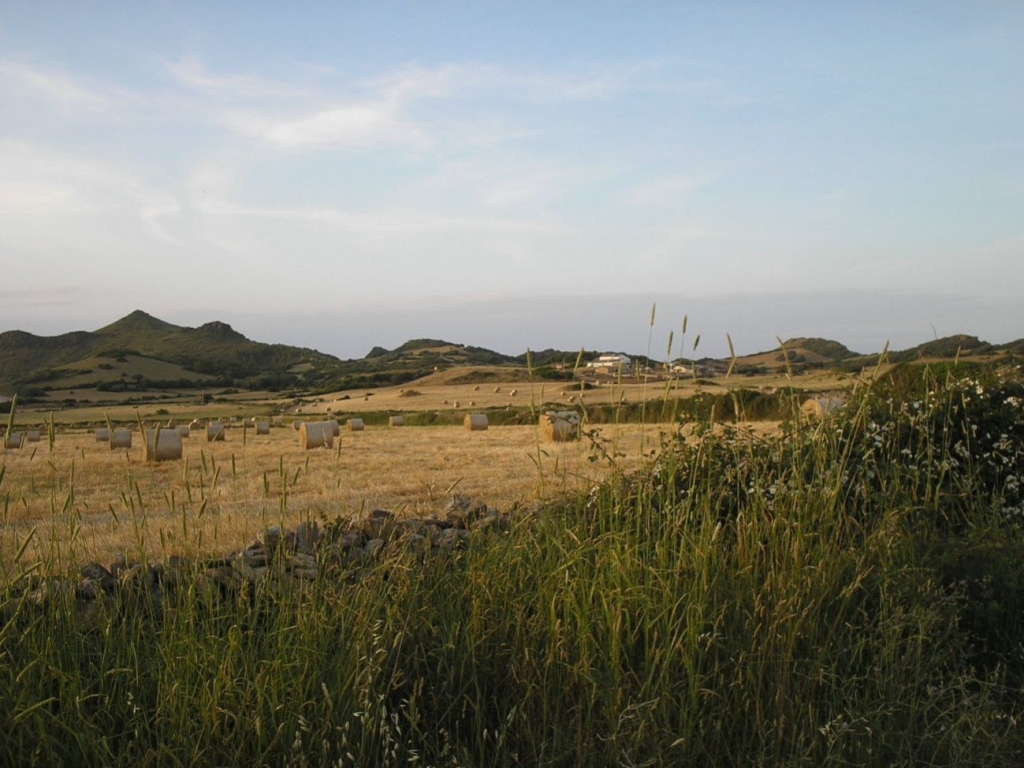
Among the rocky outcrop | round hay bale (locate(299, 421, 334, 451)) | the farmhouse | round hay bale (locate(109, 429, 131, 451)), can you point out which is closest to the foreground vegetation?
the rocky outcrop

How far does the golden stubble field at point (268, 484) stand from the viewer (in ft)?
19.6

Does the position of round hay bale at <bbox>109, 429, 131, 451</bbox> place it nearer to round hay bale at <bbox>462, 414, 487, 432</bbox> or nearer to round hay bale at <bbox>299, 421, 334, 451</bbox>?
round hay bale at <bbox>299, 421, 334, 451</bbox>

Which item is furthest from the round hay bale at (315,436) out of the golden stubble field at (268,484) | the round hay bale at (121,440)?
the round hay bale at (121,440)

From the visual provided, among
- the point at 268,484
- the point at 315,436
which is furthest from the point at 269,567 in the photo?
the point at 315,436

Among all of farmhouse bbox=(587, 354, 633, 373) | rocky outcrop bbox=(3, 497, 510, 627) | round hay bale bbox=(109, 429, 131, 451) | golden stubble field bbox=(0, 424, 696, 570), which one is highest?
farmhouse bbox=(587, 354, 633, 373)

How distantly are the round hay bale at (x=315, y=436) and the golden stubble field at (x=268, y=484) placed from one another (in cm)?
36

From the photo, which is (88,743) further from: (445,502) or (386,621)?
(445,502)

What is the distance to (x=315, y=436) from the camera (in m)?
22.9

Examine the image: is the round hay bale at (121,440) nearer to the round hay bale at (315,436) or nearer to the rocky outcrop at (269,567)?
the round hay bale at (315,436)

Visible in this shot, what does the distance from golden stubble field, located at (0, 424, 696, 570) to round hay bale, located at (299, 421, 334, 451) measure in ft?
1.17

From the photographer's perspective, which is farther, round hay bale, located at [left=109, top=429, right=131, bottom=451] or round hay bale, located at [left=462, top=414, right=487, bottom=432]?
round hay bale, located at [left=462, top=414, right=487, bottom=432]

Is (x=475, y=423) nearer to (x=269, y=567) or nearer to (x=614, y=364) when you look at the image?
(x=614, y=364)

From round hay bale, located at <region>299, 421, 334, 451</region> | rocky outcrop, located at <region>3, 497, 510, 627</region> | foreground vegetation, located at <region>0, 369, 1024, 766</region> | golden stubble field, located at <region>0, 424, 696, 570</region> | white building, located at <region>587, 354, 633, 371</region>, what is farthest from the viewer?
round hay bale, located at <region>299, 421, 334, 451</region>

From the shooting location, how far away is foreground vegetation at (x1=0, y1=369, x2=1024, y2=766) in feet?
10.0
